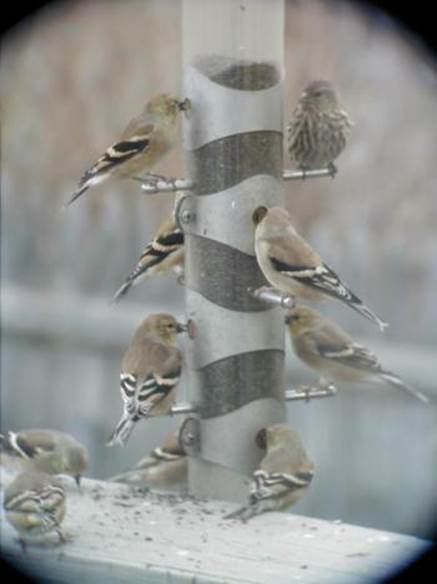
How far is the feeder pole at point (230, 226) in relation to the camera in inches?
150

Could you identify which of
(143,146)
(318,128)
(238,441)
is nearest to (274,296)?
(238,441)

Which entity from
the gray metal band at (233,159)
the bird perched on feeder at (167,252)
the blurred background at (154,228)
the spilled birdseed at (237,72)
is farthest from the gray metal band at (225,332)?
the blurred background at (154,228)

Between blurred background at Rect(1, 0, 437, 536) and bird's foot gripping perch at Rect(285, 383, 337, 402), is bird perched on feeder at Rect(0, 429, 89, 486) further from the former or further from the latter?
blurred background at Rect(1, 0, 437, 536)

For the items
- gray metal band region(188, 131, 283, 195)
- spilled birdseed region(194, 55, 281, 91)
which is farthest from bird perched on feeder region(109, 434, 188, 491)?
spilled birdseed region(194, 55, 281, 91)

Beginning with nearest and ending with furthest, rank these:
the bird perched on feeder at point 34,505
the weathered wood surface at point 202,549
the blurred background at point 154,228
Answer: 1. the weathered wood surface at point 202,549
2. the bird perched on feeder at point 34,505
3. the blurred background at point 154,228

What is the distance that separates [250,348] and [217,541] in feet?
1.68

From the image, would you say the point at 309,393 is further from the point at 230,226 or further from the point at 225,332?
the point at 230,226

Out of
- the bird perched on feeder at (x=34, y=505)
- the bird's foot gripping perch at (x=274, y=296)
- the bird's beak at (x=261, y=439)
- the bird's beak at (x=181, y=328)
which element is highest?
the bird's foot gripping perch at (x=274, y=296)

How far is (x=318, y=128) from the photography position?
13.7ft

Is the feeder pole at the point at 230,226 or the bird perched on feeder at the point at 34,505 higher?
the feeder pole at the point at 230,226

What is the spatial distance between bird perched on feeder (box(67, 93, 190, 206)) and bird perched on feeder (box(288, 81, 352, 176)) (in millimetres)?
376

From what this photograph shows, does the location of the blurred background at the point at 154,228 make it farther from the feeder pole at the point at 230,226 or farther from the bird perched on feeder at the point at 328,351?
the feeder pole at the point at 230,226

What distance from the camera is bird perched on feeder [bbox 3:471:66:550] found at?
3537mm

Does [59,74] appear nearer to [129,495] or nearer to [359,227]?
[359,227]
